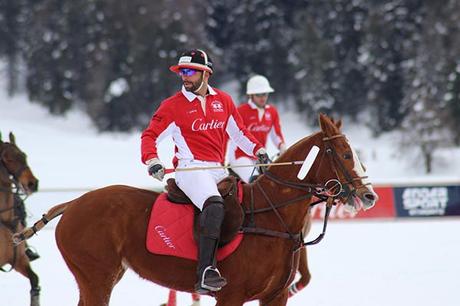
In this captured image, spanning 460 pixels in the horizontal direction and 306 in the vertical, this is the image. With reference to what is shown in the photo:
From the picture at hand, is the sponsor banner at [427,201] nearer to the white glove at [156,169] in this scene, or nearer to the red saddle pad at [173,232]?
the red saddle pad at [173,232]

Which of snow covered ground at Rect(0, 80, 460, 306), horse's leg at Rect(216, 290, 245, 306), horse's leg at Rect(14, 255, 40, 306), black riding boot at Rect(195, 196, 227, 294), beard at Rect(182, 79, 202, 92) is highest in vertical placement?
beard at Rect(182, 79, 202, 92)

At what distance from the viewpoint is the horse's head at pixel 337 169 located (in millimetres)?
5078

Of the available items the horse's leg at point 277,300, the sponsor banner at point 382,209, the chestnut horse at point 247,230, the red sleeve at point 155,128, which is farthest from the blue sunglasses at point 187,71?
the sponsor banner at point 382,209

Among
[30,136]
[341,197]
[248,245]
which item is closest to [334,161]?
[341,197]

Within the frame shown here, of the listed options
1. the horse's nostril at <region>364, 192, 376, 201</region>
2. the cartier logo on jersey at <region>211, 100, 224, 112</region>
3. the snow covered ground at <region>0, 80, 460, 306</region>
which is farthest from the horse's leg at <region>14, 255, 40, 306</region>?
the horse's nostril at <region>364, 192, 376, 201</region>

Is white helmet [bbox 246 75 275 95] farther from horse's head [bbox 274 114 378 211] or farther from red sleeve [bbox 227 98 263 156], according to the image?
horse's head [bbox 274 114 378 211]

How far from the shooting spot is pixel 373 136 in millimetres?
45562

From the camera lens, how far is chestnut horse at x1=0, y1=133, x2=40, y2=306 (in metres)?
7.70

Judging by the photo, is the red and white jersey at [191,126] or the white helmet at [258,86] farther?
the white helmet at [258,86]

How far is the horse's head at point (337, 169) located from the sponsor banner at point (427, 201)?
405 inches

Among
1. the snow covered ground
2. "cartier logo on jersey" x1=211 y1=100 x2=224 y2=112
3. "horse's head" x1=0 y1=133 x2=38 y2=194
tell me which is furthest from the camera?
the snow covered ground

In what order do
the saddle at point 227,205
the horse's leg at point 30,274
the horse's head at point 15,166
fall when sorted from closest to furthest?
the saddle at point 227,205, the horse's leg at point 30,274, the horse's head at point 15,166

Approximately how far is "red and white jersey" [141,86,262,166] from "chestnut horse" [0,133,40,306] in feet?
9.77

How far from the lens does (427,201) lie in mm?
15188
